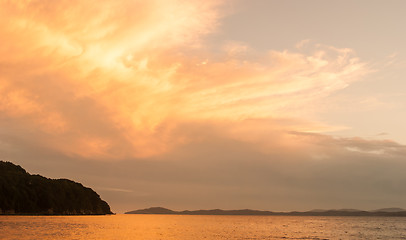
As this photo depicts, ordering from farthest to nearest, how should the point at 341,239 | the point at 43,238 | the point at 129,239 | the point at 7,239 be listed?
the point at 341,239
the point at 129,239
the point at 43,238
the point at 7,239

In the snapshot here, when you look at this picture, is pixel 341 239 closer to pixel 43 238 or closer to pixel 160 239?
pixel 160 239

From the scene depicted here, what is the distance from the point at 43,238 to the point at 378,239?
9698 cm

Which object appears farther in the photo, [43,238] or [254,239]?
[254,239]

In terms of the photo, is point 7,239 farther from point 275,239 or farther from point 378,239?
point 378,239

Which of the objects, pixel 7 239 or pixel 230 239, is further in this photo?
pixel 230 239

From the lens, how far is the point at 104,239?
93.1 m

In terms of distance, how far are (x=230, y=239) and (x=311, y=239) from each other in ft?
78.6

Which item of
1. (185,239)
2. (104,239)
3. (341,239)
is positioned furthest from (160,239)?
(341,239)

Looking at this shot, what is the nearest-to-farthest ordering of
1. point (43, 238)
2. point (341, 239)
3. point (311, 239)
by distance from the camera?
point (43, 238) → point (311, 239) → point (341, 239)

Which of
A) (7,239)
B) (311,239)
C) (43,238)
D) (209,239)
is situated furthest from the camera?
(311,239)

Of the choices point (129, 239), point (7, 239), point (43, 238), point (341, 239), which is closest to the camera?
point (7, 239)

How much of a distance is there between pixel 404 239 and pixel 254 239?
5258 cm

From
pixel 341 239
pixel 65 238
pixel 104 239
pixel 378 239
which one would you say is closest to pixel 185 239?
pixel 104 239

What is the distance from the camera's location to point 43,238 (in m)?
89.2
